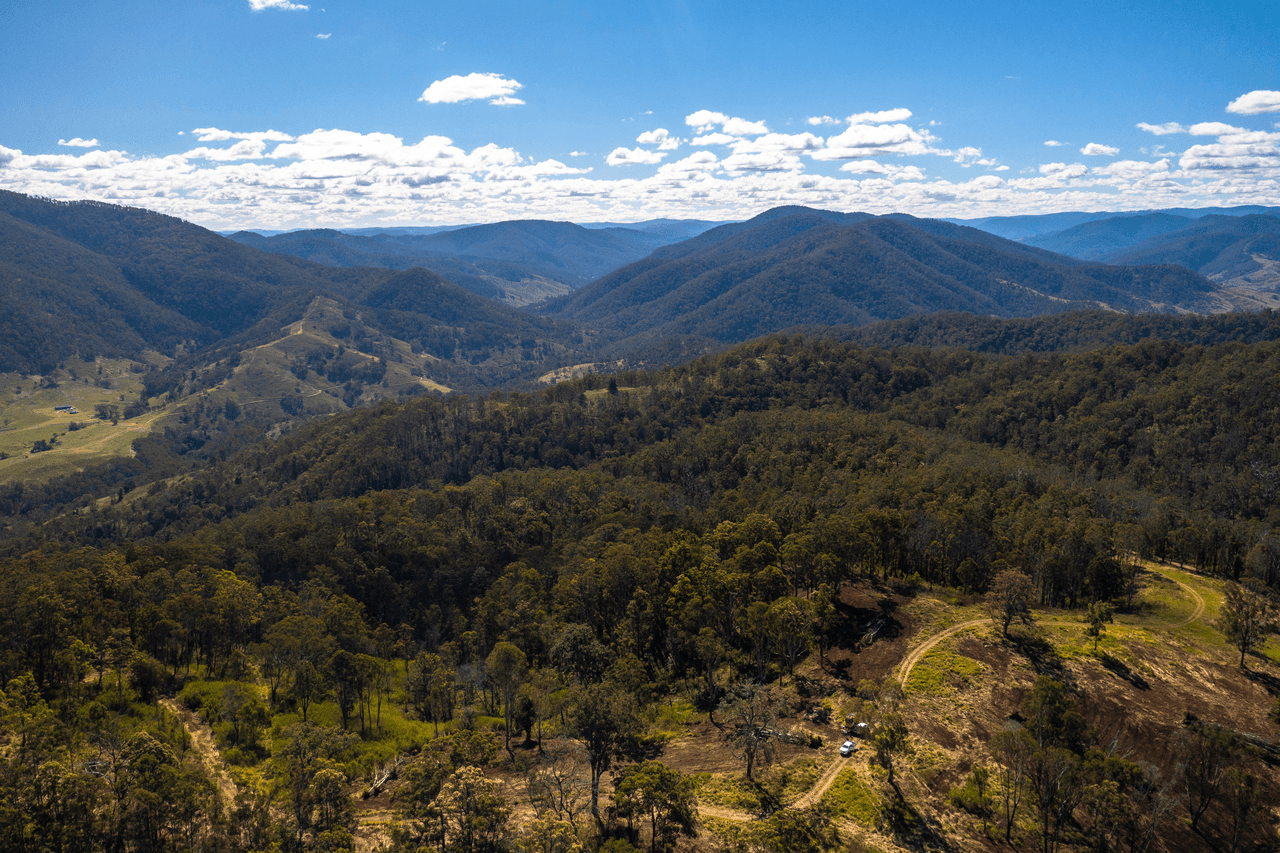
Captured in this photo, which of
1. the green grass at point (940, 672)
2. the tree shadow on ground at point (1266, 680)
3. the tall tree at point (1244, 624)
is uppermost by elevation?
the tall tree at point (1244, 624)

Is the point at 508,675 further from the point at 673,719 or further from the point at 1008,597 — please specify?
the point at 1008,597

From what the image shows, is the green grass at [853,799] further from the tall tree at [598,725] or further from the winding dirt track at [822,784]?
the tall tree at [598,725]

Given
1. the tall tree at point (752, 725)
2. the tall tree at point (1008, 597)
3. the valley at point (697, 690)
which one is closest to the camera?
the valley at point (697, 690)

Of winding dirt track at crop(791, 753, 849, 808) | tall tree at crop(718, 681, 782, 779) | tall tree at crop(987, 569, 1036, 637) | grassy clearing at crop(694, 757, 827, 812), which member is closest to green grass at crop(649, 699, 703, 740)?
tall tree at crop(718, 681, 782, 779)

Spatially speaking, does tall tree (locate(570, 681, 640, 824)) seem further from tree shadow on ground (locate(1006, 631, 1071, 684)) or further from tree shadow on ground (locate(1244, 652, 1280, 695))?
tree shadow on ground (locate(1244, 652, 1280, 695))

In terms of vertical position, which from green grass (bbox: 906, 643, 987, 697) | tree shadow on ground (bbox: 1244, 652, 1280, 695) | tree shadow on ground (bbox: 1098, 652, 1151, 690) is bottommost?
tree shadow on ground (bbox: 1244, 652, 1280, 695)

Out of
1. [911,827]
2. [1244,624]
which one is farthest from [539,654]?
[1244,624]

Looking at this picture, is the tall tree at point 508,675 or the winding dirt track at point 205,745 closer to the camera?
the winding dirt track at point 205,745

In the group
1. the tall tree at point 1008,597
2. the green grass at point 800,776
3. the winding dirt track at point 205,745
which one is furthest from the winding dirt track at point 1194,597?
the winding dirt track at point 205,745

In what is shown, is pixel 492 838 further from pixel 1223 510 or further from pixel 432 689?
pixel 1223 510
